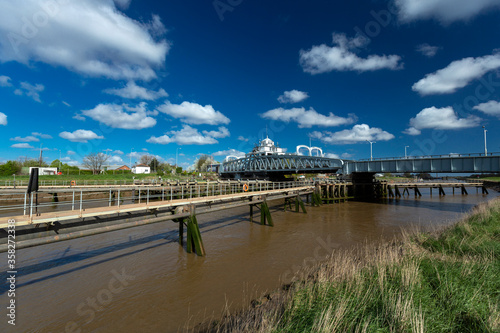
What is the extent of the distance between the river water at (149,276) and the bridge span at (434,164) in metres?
23.9

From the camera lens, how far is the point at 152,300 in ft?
24.6

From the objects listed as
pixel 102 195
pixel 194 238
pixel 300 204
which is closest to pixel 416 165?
pixel 300 204

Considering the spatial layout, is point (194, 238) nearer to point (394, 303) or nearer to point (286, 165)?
point (394, 303)

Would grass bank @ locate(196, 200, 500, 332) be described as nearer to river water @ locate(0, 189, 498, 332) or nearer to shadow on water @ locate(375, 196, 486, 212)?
river water @ locate(0, 189, 498, 332)

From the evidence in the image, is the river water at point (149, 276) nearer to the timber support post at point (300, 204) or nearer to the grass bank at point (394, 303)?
the grass bank at point (394, 303)

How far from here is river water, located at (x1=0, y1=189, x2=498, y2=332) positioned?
6598 mm

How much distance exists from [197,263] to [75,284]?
473cm

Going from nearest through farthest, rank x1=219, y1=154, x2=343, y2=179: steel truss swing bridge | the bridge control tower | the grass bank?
1. the grass bank
2. x1=219, y1=154, x2=343, y2=179: steel truss swing bridge
3. the bridge control tower

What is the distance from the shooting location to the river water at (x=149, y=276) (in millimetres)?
6598

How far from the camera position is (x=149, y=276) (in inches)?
363

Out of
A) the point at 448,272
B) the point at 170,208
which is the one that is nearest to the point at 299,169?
the point at 170,208

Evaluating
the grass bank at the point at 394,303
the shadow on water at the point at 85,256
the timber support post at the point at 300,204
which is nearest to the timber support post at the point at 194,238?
the shadow on water at the point at 85,256

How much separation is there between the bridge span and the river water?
2385cm

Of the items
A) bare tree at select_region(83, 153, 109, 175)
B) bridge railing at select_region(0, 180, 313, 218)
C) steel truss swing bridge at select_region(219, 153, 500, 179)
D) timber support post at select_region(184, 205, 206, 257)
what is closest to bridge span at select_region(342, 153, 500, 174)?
steel truss swing bridge at select_region(219, 153, 500, 179)
